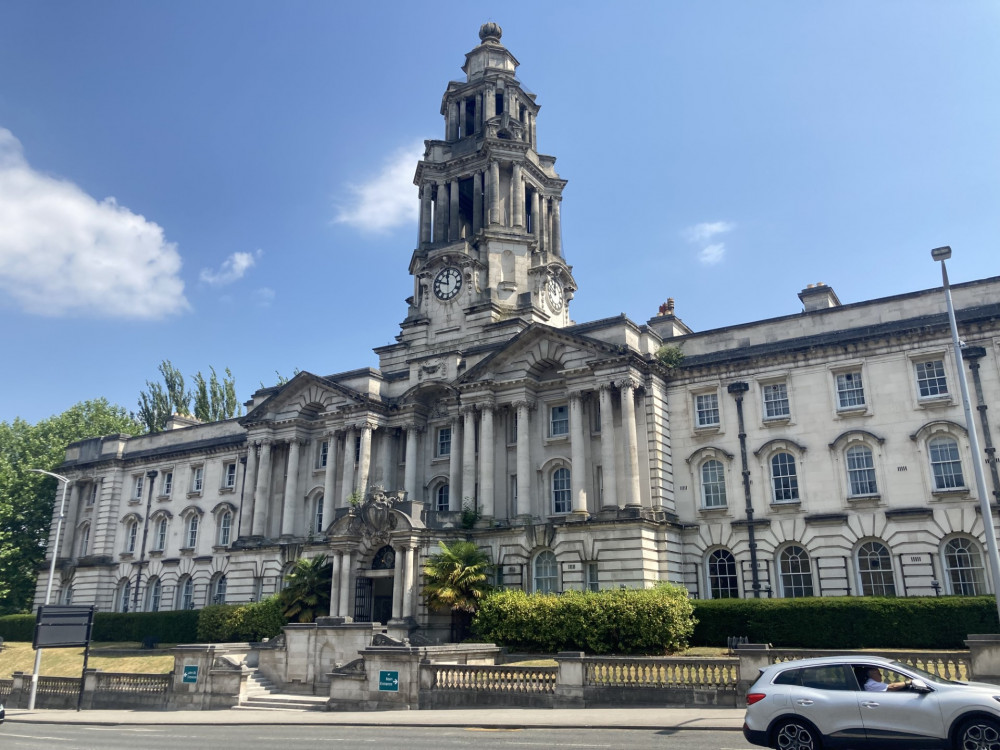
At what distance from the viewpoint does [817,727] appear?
12.9 meters

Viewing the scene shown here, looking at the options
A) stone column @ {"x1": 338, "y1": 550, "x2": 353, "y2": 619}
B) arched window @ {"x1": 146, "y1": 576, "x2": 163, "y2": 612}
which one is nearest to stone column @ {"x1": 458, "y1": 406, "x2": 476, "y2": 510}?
stone column @ {"x1": 338, "y1": 550, "x2": 353, "y2": 619}

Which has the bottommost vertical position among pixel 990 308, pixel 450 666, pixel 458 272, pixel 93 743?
pixel 93 743

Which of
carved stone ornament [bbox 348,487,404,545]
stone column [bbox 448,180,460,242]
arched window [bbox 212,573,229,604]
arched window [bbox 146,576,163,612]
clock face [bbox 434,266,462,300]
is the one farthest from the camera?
arched window [bbox 146,576,163,612]

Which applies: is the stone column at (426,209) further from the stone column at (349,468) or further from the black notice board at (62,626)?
the black notice board at (62,626)

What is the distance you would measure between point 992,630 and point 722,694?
12.5 meters

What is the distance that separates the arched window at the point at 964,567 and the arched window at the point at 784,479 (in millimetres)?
6182

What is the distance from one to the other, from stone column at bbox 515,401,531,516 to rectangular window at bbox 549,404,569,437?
3.84ft

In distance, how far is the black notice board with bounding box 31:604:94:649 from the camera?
30391 millimetres

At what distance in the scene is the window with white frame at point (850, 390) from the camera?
35.8 meters

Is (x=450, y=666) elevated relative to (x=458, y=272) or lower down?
lower down

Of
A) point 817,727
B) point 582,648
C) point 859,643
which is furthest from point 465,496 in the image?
point 817,727

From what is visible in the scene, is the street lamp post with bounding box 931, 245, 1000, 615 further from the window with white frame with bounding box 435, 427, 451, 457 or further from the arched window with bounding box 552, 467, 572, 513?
the window with white frame with bounding box 435, 427, 451, 457

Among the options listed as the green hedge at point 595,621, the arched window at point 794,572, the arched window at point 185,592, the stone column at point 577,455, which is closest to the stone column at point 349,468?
the stone column at point 577,455

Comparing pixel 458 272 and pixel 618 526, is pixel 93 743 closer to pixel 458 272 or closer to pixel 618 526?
pixel 618 526
